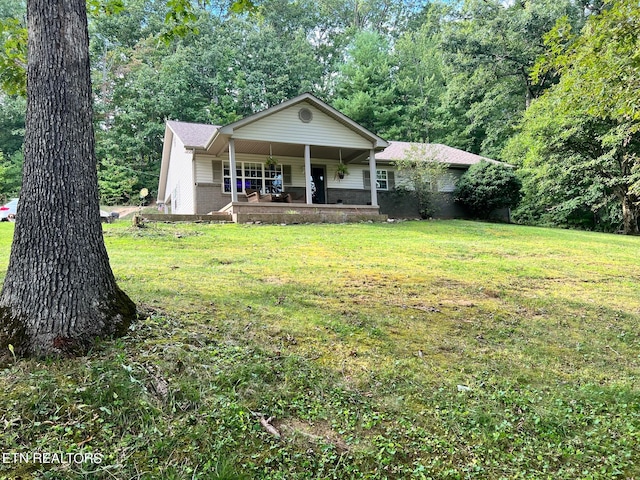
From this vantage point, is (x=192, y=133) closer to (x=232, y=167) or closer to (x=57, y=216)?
(x=232, y=167)

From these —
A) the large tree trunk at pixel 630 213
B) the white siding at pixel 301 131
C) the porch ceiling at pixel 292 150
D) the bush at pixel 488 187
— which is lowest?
the large tree trunk at pixel 630 213

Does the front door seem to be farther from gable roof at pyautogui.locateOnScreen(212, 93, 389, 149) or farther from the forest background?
the forest background

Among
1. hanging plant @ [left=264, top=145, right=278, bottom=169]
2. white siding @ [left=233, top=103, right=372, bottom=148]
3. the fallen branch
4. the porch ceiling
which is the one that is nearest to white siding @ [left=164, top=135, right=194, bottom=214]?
the porch ceiling

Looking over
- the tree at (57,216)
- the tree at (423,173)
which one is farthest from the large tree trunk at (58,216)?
the tree at (423,173)

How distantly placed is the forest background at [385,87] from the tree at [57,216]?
44.2 ft

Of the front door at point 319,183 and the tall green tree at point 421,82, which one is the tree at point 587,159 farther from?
the tall green tree at point 421,82

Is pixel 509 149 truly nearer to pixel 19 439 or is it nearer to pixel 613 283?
pixel 613 283

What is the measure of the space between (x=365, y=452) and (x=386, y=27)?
48797mm

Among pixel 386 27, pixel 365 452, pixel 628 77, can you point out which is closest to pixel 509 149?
pixel 628 77

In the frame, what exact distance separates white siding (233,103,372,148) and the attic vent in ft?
0.34

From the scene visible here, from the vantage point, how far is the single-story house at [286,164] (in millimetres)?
14641

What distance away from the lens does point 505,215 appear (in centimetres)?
2131

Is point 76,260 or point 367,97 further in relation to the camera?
point 367,97

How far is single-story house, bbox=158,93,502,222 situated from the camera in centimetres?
1464
